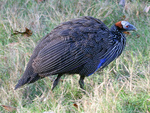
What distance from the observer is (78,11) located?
5.56 metres

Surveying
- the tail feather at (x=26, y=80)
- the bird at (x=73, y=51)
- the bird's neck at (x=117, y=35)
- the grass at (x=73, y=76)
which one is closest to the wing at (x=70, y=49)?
the bird at (x=73, y=51)

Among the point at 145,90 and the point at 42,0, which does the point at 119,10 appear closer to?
the point at 42,0

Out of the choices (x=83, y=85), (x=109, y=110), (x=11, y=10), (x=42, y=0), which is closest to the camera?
(x=109, y=110)

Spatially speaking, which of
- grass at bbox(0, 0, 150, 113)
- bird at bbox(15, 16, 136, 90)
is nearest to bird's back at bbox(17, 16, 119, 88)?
bird at bbox(15, 16, 136, 90)

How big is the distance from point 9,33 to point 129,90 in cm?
272

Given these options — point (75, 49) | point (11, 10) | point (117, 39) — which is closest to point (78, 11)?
point (11, 10)

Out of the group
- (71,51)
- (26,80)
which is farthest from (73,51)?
(26,80)

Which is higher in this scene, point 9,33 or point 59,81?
point 9,33

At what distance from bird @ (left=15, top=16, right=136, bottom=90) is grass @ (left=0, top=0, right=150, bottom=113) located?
0.74ft

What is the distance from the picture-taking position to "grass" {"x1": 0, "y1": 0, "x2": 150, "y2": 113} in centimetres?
322

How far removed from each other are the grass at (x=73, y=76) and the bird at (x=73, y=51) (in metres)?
0.23

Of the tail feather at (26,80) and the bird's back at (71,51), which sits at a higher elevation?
the bird's back at (71,51)

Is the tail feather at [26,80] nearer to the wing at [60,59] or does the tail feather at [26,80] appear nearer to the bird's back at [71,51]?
the bird's back at [71,51]

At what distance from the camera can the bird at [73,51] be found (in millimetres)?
3541
